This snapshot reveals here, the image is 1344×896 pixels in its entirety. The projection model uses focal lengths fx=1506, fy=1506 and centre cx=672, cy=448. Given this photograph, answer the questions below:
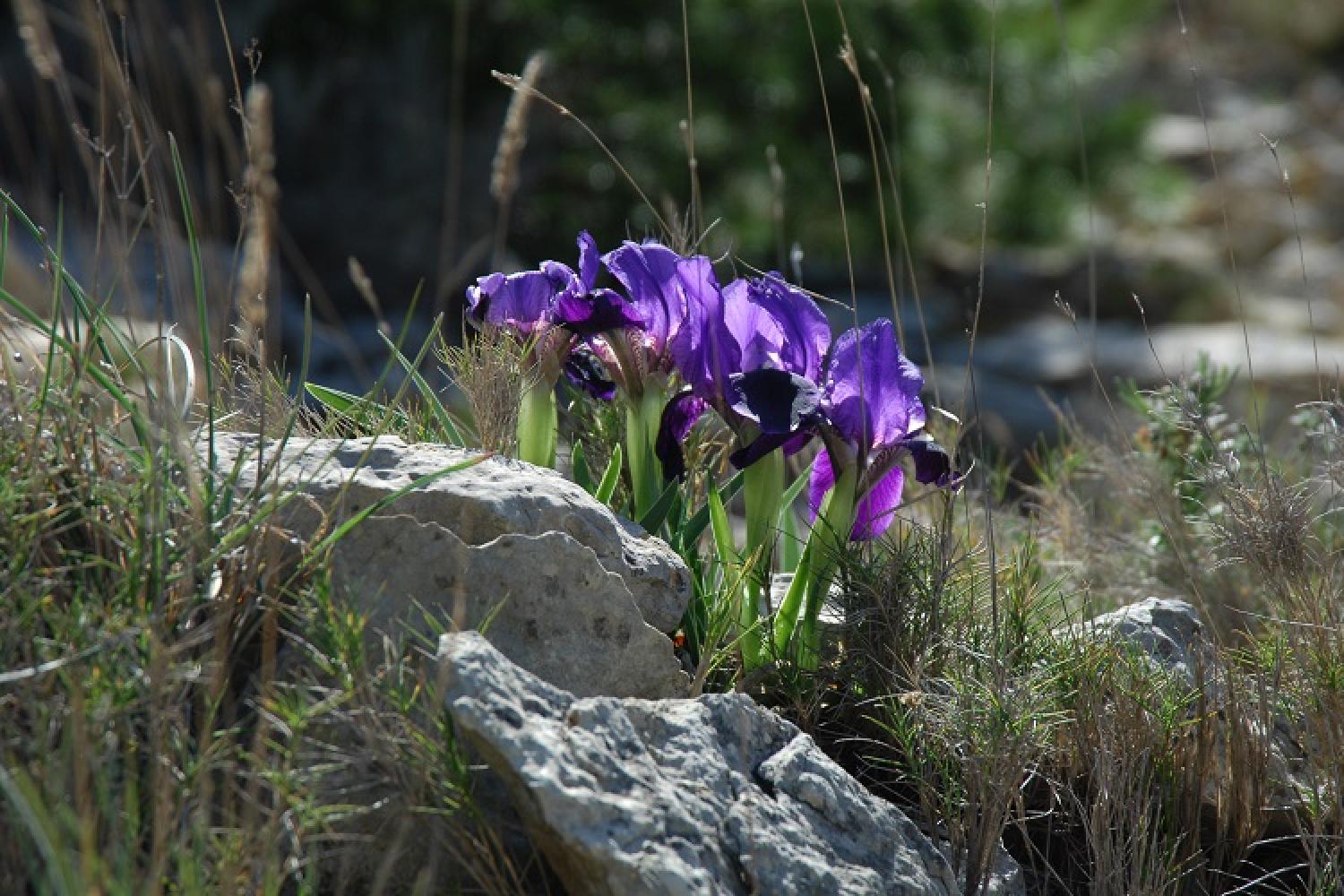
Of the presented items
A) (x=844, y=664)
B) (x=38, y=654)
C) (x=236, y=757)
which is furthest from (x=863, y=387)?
(x=38, y=654)

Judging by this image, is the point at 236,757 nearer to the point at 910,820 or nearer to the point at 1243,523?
the point at 910,820

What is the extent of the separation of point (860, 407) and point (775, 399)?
116 millimetres

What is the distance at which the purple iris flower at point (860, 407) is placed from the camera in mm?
1893

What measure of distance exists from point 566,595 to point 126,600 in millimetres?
497

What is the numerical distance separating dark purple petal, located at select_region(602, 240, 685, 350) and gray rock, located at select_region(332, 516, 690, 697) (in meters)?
0.37

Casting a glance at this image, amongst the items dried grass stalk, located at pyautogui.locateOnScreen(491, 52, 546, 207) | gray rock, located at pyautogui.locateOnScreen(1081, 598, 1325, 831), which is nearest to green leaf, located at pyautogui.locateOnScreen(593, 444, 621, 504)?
gray rock, located at pyautogui.locateOnScreen(1081, 598, 1325, 831)

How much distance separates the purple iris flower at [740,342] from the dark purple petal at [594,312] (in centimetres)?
8

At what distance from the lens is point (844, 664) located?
2.05 metres

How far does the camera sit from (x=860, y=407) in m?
1.92

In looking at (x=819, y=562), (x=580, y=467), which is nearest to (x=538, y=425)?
(x=580, y=467)

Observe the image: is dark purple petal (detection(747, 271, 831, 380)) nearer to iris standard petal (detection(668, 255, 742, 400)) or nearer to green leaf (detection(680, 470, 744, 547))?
iris standard petal (detection(668, 255, 742, 400))

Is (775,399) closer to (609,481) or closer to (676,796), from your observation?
(609,481)

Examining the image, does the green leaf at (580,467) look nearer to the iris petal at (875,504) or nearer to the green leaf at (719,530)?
the green leaf at (719,530)

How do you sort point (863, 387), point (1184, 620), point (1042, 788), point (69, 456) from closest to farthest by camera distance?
point (69, 456) → point (863, 387) → point (1042, 788) → point (1184, 620)
